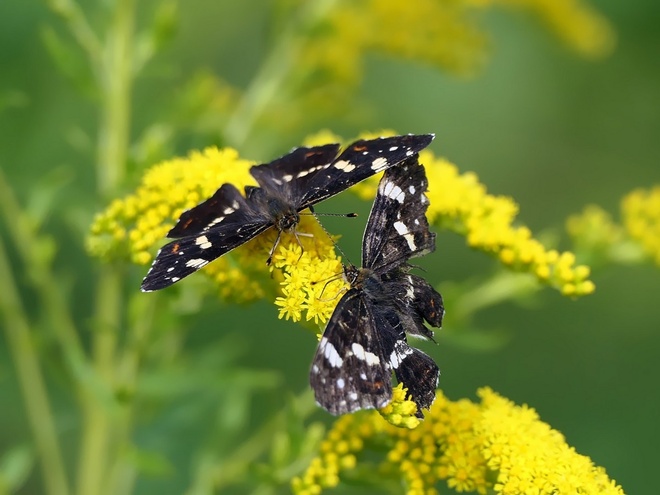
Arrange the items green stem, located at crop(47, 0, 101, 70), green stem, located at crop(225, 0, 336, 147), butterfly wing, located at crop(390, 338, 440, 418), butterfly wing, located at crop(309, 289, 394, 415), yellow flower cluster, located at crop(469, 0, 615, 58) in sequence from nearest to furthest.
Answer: butterfly wing, located at crop(309, 289, 394, 415) → butterfly wing, located at crop(390, 338, 440, 418) → green stem, located at crop(47, 0, 101, 70) → green stem, located at crop(225, 0, 336, 147) → yellow flower cluster, located at crop(469, 0, 615, 58)

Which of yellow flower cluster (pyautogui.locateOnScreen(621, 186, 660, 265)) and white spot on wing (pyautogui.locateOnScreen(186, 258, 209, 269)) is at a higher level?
yellow flower cluster (pyautogui.locateOnScreen(621, 186, 660, 265))

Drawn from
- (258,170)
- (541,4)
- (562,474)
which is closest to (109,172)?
(258,170)

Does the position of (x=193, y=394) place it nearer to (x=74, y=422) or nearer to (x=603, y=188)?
(x=74, y=422)

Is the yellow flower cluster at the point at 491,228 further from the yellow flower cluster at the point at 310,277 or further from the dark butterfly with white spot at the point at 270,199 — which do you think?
the yellow flower cluster at the point at 310,277

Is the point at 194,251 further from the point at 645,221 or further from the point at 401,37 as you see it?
the point at 645,221

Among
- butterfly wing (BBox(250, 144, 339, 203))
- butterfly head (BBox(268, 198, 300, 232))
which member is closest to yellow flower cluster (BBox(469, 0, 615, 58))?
butterfly wing (BBox(250, 144, 339, 203))

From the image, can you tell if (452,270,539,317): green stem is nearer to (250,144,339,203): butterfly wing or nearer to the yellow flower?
the yellow flower
